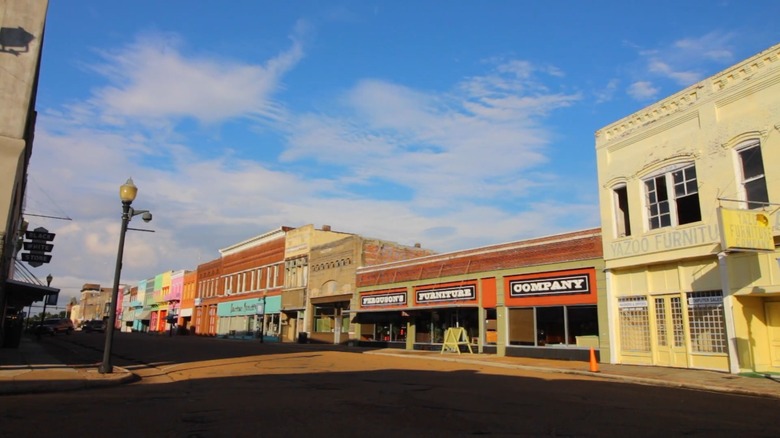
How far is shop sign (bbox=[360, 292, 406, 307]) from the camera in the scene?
34.5m

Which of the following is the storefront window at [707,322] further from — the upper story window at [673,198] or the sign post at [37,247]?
the sign post at [37,247]

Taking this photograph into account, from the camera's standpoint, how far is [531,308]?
26062 mm

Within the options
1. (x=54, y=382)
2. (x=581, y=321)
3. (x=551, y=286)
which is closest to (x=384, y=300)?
(x=551, y=286)

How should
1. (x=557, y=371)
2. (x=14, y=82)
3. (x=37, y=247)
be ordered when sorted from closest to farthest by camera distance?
(x=14, y=82) → (x=557, y=371) → (x=37, y=247)

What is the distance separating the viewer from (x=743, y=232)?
51.6ft

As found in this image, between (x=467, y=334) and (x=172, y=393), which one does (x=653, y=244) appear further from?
(x=172, y=393)

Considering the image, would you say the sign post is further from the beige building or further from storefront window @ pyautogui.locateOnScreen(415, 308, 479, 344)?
storefront window @ pyautogui.locateOnScreen(415, 308, 479, 344)

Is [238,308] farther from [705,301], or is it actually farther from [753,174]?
[753,174]

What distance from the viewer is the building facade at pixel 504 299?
2353 cm

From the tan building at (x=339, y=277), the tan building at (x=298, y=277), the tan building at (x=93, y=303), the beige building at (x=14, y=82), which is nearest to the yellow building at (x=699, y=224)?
the beige building at (x=14, y=82)

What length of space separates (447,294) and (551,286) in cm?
727

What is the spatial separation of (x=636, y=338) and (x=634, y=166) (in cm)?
661

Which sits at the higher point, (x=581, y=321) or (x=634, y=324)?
(x=581, y=321)

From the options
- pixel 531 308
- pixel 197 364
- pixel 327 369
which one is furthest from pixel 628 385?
pixel 197 364
